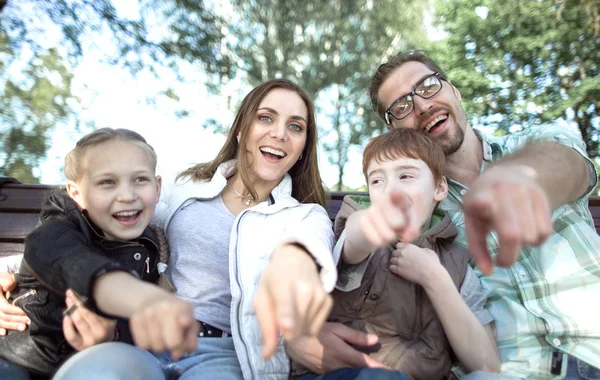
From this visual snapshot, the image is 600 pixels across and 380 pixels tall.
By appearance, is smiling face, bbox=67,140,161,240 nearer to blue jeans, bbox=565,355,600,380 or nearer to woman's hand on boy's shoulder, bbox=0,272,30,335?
woman's hand on boy's shoulder, bbox=0,272,30,335

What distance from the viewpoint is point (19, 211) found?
2.87 metres

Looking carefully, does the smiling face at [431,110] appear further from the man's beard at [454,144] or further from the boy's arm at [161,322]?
the boy's arm at [161,322]

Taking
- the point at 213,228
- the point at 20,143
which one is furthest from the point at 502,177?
→ the point at 20,143

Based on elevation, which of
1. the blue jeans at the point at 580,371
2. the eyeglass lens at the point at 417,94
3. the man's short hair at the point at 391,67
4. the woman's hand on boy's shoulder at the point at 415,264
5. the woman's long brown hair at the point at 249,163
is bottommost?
the blue jeans at the point at 580,371

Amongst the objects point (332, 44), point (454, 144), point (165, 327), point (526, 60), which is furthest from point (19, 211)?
point (332, 44)

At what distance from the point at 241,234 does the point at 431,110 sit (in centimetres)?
116

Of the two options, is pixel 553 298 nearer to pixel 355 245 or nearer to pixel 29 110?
pixel 355 245

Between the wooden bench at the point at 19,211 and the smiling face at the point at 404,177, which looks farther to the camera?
the wooden bench at the point at 19,211

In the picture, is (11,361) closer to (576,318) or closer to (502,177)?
(502,177)

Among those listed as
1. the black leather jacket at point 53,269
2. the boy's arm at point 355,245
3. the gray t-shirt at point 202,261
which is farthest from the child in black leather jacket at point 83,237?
the boy's arm at point 355,245

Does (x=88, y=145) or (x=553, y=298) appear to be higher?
(x=88, y=145)

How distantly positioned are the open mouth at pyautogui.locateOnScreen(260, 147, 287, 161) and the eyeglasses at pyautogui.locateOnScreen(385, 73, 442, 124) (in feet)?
2.13

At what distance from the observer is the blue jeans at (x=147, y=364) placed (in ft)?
4.70

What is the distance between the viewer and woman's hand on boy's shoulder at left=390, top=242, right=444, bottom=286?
1.76 metres
